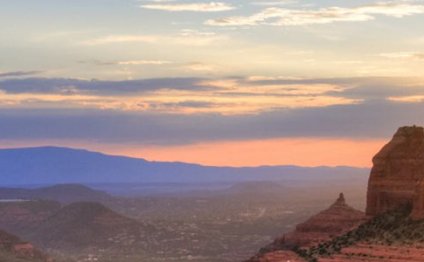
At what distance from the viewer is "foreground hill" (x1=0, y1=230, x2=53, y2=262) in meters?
145

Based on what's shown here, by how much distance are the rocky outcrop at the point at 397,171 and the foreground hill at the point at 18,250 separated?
79403mm

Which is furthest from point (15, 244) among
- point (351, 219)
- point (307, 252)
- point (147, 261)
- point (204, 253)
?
point (307, 252)

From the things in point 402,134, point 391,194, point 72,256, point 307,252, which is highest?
point 402,134

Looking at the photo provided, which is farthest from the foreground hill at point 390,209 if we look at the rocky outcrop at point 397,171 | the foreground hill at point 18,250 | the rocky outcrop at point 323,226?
the foreground hill at point 18,250

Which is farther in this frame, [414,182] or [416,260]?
[414,182]

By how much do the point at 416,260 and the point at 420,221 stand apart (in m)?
9.81

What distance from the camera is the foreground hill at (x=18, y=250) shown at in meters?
145

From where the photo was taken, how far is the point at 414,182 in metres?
68.9

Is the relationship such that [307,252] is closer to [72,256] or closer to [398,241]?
[398,241]

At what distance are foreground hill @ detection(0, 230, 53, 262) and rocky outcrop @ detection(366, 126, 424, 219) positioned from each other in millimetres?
79403

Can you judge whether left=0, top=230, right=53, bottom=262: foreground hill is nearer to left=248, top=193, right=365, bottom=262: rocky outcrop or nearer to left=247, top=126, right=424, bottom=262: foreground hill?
left=248, top=193, right=365, bottom=262: rocky outcrop

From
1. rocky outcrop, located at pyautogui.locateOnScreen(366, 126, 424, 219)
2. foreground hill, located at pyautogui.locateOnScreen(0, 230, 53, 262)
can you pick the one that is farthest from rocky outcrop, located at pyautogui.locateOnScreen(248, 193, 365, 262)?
foreground hill, located at pyautogui.locateOnScreen(0, 230, 53, 262)

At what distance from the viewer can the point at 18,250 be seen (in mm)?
151250

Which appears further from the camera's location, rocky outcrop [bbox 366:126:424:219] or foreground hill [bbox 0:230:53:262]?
foreground hill [bbox 0:230:53:262]
